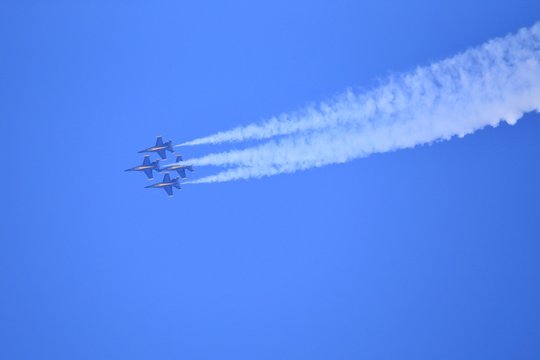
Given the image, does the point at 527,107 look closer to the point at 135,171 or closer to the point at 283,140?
the point at 283,140

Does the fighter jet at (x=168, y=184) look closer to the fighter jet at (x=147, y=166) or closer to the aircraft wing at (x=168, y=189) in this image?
the aircraft wing at (x=168, y=189)

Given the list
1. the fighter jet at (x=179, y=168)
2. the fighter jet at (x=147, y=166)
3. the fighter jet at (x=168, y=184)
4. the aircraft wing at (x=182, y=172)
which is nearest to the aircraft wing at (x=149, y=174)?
the fighter jet at (x=147, y=166)

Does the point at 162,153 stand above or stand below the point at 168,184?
above

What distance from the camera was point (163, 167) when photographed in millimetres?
38688

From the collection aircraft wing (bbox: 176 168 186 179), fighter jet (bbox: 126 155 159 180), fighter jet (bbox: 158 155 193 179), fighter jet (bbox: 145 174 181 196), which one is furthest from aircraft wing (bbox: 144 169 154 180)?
aircraft wing (bbox: 176 168 186 179)

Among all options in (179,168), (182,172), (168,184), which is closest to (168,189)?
(168,184)

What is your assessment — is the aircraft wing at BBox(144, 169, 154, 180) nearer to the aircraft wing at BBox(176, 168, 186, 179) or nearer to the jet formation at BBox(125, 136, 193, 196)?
the jet formation at BBox(125, 136, 193, 196)

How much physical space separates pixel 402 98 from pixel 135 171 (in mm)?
16176

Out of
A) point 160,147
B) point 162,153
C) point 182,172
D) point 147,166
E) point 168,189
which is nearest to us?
point 182,172

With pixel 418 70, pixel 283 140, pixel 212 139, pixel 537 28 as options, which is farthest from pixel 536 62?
pixel 212 139

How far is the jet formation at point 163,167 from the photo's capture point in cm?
3822

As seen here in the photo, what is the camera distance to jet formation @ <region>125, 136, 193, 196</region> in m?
38.2

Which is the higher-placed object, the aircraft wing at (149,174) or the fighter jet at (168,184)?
the aircraft wing at (149,174)

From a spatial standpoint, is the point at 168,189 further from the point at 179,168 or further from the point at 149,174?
the point at 179,168
